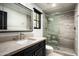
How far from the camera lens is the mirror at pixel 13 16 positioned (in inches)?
46.8

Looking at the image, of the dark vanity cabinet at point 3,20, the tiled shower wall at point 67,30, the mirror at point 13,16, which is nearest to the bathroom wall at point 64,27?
the tiled shower wall at point 67,30

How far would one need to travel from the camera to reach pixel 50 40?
255 centimetres

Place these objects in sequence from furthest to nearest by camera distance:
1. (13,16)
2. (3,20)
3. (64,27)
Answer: (64,27)
(13,16)
(3,20)

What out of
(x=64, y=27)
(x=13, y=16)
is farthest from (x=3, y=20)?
(x=64, y=27)

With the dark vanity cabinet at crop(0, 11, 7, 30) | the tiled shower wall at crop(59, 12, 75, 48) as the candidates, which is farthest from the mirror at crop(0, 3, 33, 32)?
the tiled shower wall at crop(59, 12, 75, 48)

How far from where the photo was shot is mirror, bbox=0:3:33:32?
1188 millimetres

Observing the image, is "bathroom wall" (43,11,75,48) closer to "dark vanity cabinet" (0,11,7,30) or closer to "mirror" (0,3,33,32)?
"mirror" (0,3,33,32)

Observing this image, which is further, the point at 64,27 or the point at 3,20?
the point at 64,27

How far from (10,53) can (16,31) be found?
80cm

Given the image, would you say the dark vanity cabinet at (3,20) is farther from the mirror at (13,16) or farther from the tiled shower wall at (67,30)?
the tiled shower wall at (67,30)

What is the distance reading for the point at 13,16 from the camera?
1.38m

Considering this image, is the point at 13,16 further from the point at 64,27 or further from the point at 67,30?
the point at 67,30

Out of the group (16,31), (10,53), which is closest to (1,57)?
(10,53)

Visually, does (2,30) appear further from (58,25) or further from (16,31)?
(58,25)
